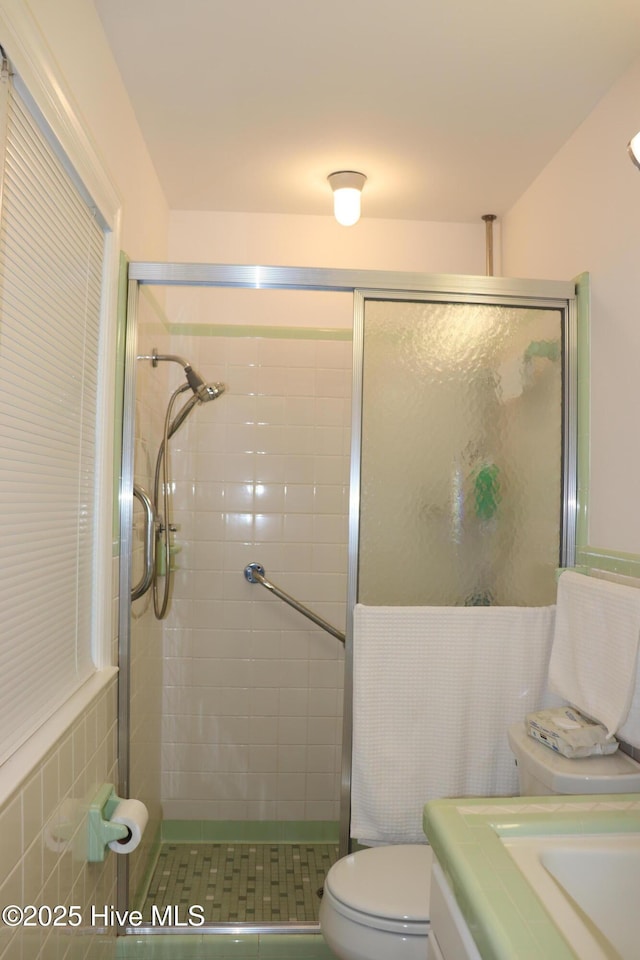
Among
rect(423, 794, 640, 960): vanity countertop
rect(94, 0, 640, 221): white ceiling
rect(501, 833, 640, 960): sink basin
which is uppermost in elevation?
rect(94, 0, 640, 221): white ceiling

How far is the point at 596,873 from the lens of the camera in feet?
3.90

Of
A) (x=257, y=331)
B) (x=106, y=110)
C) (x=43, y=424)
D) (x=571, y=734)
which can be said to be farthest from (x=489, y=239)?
(x=43, y=424)

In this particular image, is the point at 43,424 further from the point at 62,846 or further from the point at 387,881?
the point at 387,881

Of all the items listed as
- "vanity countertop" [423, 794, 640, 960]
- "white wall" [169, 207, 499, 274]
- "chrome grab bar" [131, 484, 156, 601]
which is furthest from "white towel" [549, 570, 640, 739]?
"white wall" [169, 207, 499, 274]

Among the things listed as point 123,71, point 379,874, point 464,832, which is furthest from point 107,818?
point 123,71

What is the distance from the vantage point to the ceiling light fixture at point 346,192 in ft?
8.79

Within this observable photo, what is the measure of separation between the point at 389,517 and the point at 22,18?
146cm

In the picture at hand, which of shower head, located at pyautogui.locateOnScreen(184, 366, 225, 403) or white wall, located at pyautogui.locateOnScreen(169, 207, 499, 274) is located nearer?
shower head, located at pyautogui.locateOnScreen(184, 366, 225, 403)

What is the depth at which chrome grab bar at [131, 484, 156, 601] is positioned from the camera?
8.04 ft

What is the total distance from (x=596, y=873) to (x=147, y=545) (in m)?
1.78

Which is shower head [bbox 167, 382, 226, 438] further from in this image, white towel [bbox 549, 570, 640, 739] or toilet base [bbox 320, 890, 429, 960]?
toilet base [bbox 320, 890, 429, 960]

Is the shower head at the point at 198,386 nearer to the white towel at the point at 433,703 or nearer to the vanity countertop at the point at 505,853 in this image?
the white towel at the point at 433,703

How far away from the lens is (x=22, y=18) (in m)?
1.25

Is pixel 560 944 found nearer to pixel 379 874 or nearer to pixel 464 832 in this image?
pixel 464 832
